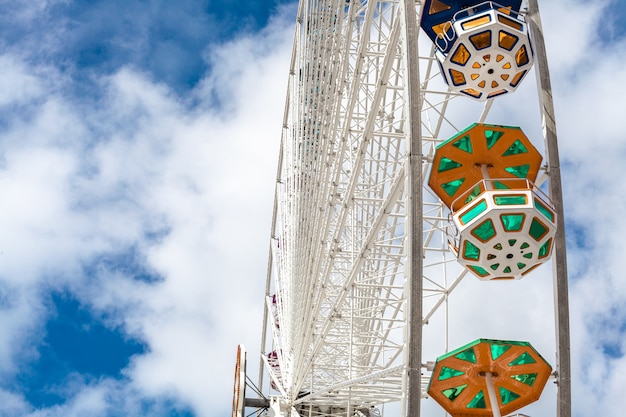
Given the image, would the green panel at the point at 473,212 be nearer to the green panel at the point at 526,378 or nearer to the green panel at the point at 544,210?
the green panel at the point at 544,210

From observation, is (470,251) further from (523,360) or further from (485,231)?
(523,360)

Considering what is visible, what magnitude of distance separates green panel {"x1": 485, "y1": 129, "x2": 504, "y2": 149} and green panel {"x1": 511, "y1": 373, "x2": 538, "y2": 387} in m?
3.34

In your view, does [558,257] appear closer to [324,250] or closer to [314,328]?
[324,250]

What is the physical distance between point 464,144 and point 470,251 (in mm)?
1700

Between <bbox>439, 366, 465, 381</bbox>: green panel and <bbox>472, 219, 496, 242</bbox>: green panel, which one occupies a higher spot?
<bbox>472, 219, 496, 242</bbox>: green panel

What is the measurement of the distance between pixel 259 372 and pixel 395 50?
17064 mm

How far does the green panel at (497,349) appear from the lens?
1203 cm

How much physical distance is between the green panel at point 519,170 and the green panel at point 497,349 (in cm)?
263

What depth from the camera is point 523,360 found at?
1220 cm

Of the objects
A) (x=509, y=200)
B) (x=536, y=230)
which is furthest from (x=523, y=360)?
(x=509, y=200)

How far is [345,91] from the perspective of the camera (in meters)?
18.6

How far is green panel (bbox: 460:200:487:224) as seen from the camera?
39.7 ft

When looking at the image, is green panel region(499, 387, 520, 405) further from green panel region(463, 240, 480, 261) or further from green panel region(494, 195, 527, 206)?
green panel region(494, 195, 527, 206)

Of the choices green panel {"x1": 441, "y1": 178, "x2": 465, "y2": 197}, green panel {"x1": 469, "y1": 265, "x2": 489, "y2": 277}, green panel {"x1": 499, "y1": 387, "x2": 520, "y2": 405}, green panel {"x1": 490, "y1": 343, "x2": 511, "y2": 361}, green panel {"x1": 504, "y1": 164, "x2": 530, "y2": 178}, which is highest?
green panel {"x1": 504, "y1": 164, "x2": 530, "y2": 178}
